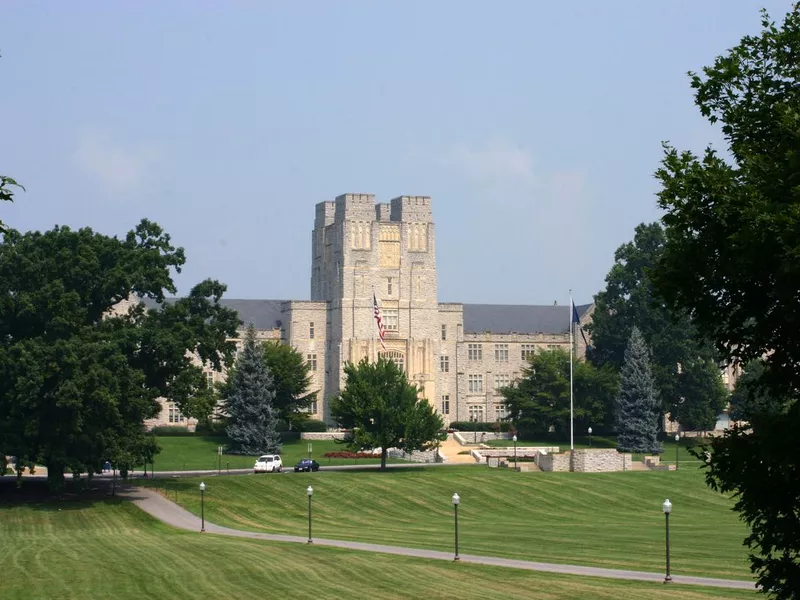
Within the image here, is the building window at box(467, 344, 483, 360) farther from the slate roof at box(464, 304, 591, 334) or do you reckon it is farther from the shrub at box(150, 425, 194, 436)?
the shrub at box(150, 425, 194, 436)

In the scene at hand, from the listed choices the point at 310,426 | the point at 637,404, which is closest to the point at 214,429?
the point at 310,426

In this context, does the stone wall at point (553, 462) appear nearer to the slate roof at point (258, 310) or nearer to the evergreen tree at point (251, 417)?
the evergreen tree at point (251, 417)

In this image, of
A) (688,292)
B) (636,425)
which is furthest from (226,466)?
(688,292)

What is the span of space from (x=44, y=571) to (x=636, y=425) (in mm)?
64307

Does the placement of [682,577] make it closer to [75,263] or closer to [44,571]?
[44,571]

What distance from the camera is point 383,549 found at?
4822 cm

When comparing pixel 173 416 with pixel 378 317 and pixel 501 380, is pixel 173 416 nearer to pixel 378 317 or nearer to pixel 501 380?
pixel 378 317

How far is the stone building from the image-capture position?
4483 inches

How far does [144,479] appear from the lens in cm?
7269

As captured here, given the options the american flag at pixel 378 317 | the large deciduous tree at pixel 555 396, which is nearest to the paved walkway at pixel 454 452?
the large deciduous tree at pixel 555 396

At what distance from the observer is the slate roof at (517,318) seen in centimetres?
12962

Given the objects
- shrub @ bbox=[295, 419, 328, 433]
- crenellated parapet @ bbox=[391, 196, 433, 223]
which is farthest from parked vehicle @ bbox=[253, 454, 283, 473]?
crenellated parapet @ bbox=[391, 196, 433, 223]

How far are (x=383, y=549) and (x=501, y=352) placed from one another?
253ft

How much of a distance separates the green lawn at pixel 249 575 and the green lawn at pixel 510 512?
492cm
